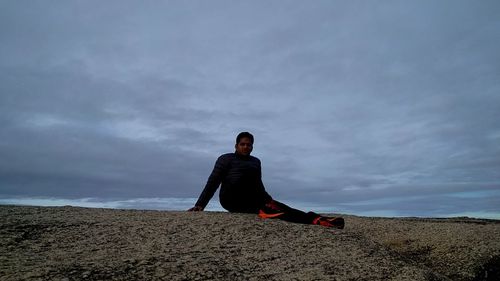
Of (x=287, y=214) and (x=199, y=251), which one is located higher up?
(x=287, y=214)

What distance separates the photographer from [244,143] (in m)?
6.25

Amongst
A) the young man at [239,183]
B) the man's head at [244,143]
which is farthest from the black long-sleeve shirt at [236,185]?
the man's head at [244,143]

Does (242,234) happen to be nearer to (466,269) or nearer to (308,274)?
(308,274)

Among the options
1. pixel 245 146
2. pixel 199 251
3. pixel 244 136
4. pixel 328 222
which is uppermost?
pixel 244 136

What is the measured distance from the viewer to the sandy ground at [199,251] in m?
3.14

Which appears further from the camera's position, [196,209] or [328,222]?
[196,209]

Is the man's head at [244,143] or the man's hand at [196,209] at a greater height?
the man's head at [244,143]

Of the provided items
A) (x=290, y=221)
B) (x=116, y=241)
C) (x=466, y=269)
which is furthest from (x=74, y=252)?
(x=466, y=269)

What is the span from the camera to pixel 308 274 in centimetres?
331

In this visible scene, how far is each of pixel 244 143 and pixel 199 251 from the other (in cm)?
280

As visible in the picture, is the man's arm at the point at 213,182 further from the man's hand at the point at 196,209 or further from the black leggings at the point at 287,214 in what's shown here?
the black leggings at the point at 287,214

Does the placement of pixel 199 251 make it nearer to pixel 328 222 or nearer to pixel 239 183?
pixel 328 222

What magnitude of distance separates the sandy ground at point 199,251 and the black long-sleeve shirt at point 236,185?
658 millimetres

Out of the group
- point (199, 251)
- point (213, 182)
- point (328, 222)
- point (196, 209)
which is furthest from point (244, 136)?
point (199, 251)
